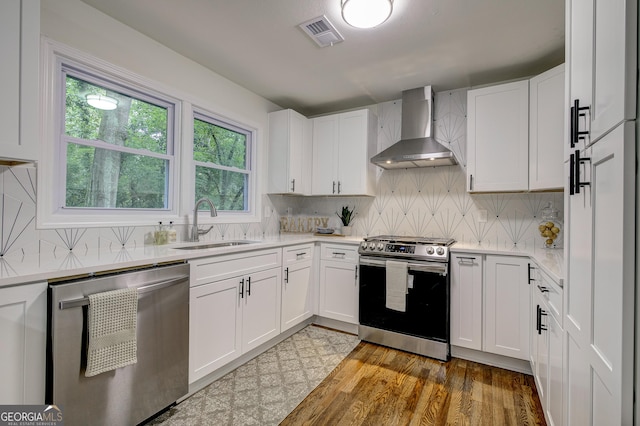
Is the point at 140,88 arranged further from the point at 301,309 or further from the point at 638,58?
the point at 638,58

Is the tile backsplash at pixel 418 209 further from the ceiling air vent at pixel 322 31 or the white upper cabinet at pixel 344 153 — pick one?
the ceiling air vent at pixel 322 31

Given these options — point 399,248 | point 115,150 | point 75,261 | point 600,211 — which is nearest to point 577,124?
point 600,211

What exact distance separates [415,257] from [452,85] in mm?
1806

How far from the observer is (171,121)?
2.56 metres

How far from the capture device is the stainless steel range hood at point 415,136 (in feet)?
9.71

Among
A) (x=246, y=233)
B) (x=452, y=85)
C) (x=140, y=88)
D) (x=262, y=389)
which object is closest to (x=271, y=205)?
(x=246, y=233)

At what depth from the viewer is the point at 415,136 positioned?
3.13 m

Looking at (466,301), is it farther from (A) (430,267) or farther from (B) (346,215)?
(B) (346,215)

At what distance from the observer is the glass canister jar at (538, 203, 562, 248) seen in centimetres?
256

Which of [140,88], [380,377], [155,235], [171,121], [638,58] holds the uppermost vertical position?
[140,88]

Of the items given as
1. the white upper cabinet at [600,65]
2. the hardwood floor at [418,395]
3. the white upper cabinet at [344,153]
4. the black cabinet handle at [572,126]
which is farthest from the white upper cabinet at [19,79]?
the white upper cabinet at [344,153]

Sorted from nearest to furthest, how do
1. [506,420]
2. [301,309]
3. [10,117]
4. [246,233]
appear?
[10,117] < [506,420] < [301,309] < [246,233]

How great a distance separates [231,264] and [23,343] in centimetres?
114

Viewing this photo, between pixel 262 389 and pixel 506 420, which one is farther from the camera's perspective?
pixel 262 389
